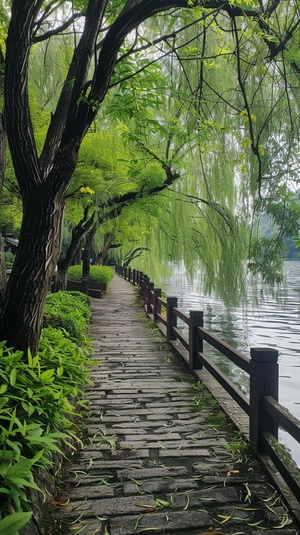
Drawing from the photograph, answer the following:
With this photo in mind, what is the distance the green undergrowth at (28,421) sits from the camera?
2127 millimetres

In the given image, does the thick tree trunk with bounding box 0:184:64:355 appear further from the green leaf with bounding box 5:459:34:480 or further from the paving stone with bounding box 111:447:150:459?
the green leaf with bounding box 5:459:34:480

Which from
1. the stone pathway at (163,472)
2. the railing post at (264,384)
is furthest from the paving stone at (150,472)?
the railing post at (264,384)

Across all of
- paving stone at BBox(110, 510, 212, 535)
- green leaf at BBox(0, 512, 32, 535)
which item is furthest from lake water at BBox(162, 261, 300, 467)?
green leaf at BBox(0, 512, 32, 535)

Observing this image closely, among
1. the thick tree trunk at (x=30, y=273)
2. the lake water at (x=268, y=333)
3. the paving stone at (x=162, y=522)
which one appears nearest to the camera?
the paving stone at (x=162, y=522)

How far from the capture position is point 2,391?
2783 mm

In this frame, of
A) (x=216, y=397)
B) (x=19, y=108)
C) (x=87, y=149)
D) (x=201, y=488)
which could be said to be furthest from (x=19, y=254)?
(x=87, y=149)

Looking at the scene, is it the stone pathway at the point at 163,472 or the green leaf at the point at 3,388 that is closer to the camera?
the stone pathway at the point at 163,472

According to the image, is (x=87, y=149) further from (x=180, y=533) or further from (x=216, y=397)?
(x=180, y=533)

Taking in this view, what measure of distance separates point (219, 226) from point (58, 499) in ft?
23.0

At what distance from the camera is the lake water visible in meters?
7.14

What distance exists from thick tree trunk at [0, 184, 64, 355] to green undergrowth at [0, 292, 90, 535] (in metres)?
0.20

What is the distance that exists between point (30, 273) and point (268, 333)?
39.2 ft

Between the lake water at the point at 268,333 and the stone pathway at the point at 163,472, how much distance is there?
1765 mm

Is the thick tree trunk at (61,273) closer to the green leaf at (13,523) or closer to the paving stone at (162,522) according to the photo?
the paving stone at (162,522)
